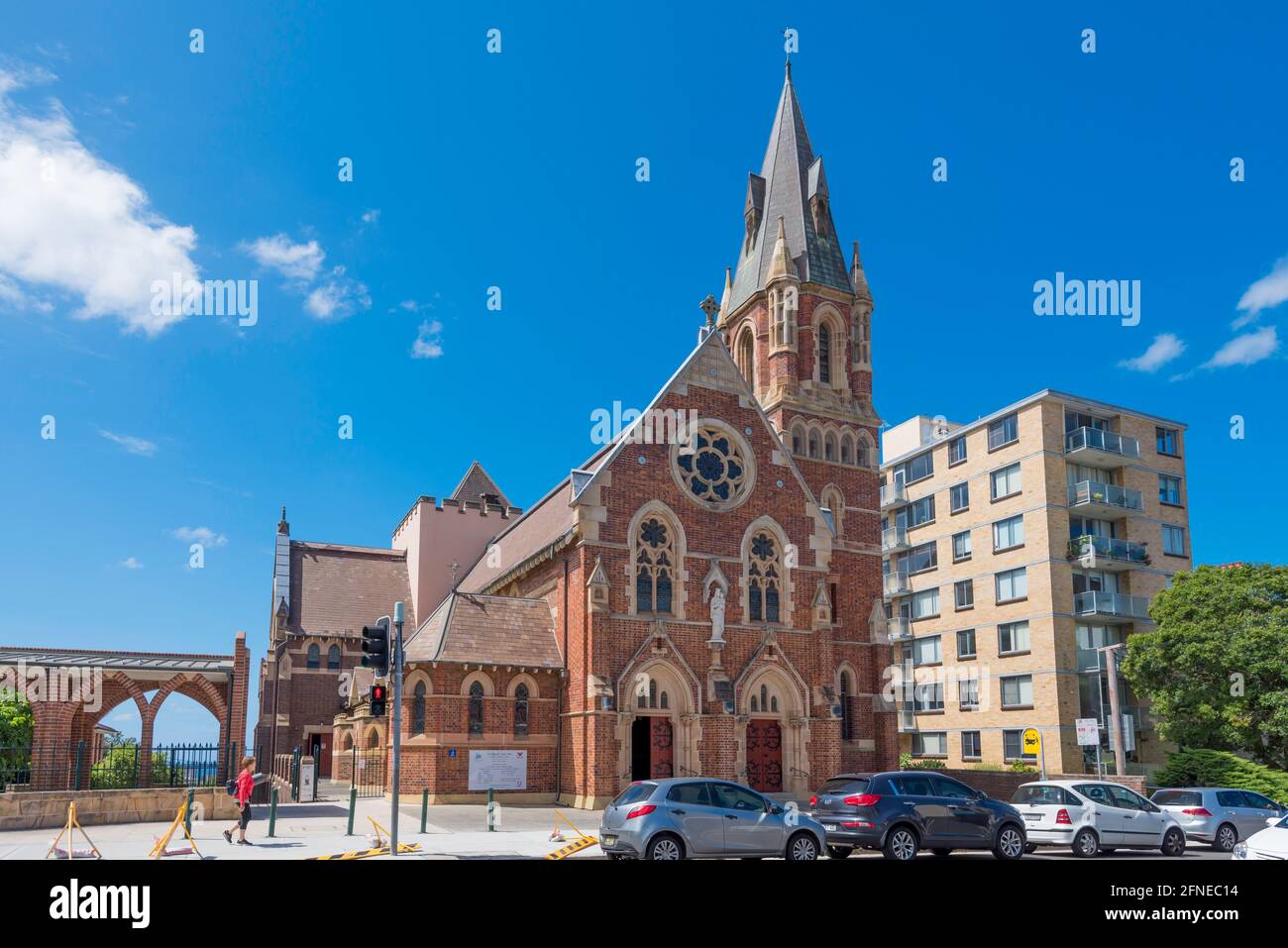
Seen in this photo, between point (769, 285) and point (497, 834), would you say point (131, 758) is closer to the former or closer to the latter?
point (497, 834)

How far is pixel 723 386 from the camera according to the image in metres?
38.0

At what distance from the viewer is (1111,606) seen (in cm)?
4909

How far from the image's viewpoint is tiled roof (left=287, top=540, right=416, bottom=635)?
50.4 m

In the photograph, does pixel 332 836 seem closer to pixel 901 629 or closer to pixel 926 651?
pixel 926 651

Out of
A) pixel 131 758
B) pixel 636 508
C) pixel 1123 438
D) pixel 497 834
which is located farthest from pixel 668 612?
pixel 1123 438

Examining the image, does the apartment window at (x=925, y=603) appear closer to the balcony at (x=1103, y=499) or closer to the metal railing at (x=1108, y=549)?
the metal railing at (x=1108, y=549)

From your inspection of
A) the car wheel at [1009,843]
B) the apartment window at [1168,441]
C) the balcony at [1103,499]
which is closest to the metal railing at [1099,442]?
the balcony at [1103,499]

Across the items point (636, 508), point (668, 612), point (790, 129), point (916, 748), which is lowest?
point (916, 748)

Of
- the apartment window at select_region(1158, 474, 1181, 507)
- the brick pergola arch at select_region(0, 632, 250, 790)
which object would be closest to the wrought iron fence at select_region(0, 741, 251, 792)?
the brick pergola arch at select_region(0, 632, 250, 790)

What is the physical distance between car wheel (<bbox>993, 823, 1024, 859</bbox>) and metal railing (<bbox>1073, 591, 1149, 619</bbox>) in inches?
1248

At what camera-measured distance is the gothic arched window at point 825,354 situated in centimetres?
4641

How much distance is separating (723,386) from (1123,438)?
25.4 m
